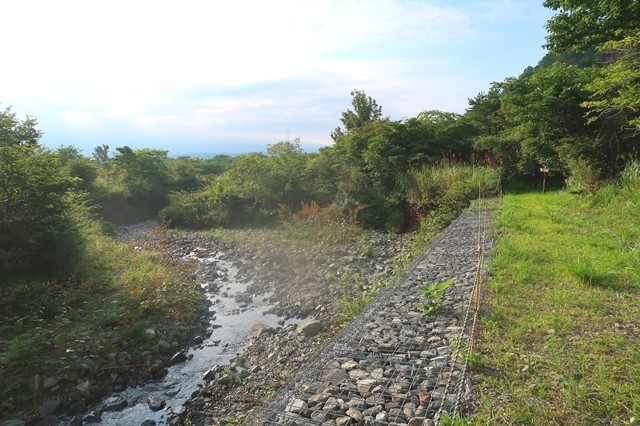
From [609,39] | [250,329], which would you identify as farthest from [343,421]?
[609,39]

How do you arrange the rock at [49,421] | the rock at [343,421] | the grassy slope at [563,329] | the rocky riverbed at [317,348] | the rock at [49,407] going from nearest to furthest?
the grassy slope at [563,329] < the rock at [343,421] < the rocky riverbed at [317,348] < the rock at [49,421] < the rock at [49,407]

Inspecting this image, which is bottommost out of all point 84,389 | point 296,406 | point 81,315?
point 84,389

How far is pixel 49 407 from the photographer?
4.45m

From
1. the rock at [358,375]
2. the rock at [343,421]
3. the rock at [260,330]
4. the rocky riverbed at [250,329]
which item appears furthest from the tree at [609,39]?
the rock at [260,330]

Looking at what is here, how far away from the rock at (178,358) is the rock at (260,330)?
115 centimetres

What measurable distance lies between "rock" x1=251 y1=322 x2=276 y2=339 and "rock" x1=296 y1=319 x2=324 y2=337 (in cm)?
60

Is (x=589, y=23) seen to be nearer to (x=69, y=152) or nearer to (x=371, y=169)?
(x=371, y=169)

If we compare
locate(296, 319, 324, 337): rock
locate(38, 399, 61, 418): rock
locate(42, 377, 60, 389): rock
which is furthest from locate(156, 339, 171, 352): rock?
locate(296, 319, 324, 337): rock

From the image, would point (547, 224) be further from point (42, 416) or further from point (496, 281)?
point (42, 416)

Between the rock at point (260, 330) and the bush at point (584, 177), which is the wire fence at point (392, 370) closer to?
the rock at point (260, 330)

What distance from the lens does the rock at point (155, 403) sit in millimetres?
4608

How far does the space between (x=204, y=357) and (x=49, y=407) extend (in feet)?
6.50

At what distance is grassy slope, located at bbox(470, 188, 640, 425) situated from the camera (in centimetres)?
245

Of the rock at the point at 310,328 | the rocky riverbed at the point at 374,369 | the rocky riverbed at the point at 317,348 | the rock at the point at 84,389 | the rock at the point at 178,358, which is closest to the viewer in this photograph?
the rocky riverbed at the point at 374,369
